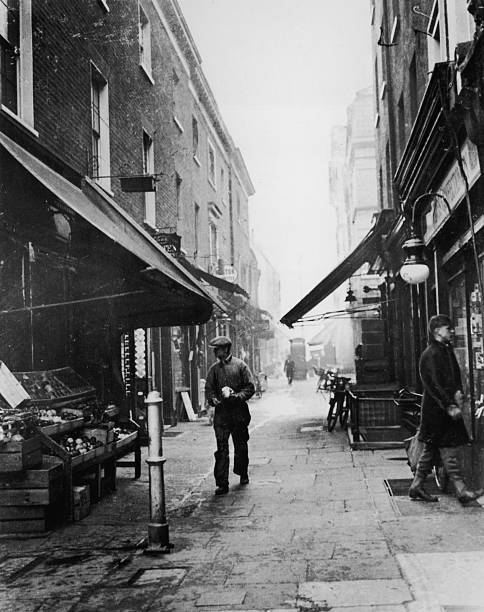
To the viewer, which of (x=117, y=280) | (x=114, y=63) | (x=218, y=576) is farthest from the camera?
(x=114, y=63)

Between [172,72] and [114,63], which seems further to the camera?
[172,72]

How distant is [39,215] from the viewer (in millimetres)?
7102

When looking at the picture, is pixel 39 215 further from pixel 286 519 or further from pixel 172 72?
pixel 172 72

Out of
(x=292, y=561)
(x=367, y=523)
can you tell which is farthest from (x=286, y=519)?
(x=292, y=561)

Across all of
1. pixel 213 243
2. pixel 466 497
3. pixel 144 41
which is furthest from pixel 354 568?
pixel 213 243

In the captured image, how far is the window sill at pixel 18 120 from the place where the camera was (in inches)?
346

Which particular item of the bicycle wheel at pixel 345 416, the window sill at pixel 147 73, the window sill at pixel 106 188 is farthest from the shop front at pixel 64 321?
the bicycle wheel at pixel 345 416

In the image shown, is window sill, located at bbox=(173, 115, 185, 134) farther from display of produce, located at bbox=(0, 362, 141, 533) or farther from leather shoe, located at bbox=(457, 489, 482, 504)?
leather shoe, located at bbox=(457, 489, 482, 504)

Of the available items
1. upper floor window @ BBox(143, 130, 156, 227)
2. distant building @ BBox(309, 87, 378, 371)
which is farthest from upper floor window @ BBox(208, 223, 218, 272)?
upper floor window @ BBox(143, 130, 156, 227)

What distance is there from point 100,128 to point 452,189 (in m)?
6.88

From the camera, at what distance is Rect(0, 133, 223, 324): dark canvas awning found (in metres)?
6.94

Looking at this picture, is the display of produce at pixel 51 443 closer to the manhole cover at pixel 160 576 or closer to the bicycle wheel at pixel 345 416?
the manhole cover at pixel 160 576

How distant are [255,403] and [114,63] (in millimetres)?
14453

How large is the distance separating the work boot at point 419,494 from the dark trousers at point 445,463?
58 mm
